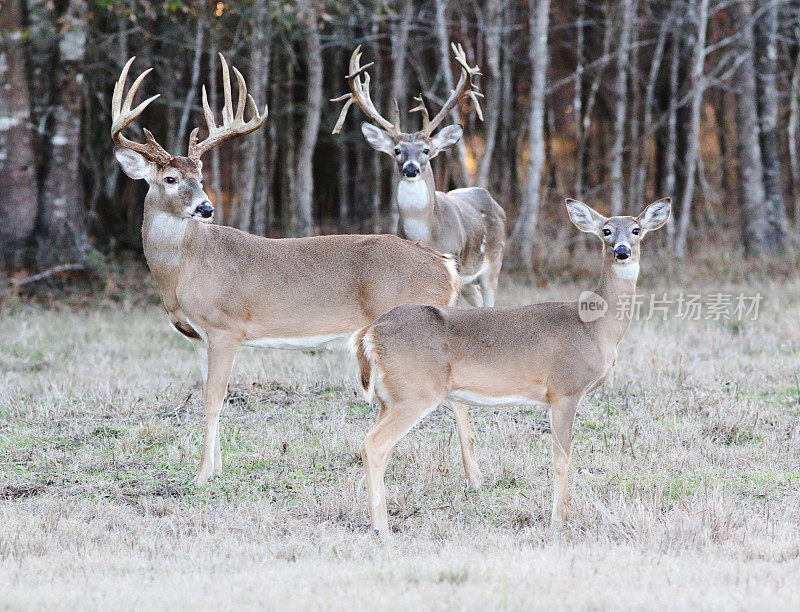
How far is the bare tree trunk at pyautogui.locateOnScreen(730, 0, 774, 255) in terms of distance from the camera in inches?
653

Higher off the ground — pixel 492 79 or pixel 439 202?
pixel 492 79

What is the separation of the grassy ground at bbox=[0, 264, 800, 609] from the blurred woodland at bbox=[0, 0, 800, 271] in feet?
15.1

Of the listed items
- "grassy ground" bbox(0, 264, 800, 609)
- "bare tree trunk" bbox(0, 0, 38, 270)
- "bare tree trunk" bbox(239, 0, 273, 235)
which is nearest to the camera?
"grassy ground" bbox(0, 264, 800, 609)

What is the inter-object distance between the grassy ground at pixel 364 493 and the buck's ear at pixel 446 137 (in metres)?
2.10

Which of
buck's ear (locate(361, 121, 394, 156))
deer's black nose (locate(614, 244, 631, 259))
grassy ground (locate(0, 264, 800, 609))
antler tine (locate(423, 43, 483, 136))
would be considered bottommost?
grassy ground (locate(0, 264, 800, 609))

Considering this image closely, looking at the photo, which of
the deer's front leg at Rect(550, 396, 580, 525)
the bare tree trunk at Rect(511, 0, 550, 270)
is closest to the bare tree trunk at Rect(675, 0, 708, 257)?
the bare tree trunk at Rect(511, 0, 550, 270)

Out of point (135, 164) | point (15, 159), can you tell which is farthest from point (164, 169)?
point (15, 159)

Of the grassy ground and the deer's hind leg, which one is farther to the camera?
the deer's hind leg

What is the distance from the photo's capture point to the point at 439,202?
10422 mm

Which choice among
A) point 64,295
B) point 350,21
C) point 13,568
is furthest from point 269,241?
point 350,21

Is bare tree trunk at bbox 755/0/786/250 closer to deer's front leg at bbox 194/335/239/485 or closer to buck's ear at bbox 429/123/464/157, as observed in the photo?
buck's ear at bbox 429/123/464/157

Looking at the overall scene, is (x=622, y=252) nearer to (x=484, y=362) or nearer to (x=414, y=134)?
(x=484, y=362)

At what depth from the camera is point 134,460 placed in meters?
6.98

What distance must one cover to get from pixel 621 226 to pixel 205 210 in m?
2.46
